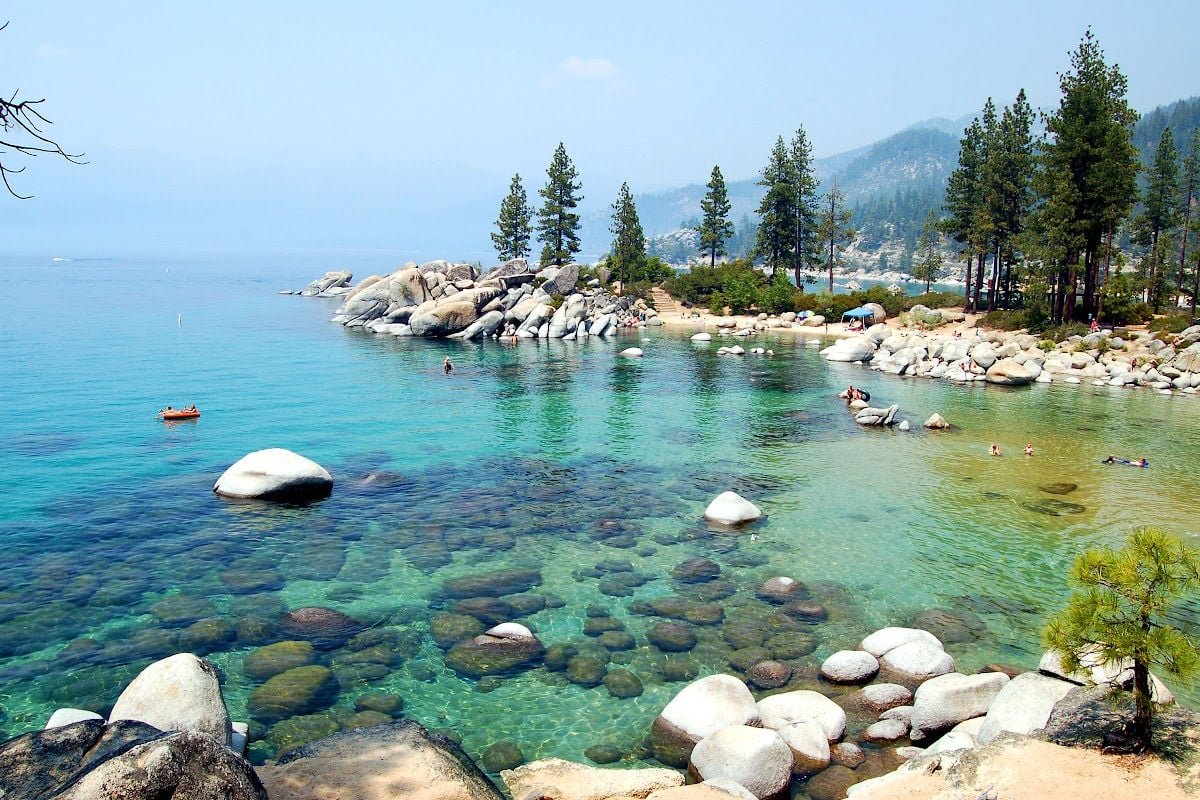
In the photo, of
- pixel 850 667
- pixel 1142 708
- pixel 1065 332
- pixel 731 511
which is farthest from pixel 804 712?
pixel 1065 332

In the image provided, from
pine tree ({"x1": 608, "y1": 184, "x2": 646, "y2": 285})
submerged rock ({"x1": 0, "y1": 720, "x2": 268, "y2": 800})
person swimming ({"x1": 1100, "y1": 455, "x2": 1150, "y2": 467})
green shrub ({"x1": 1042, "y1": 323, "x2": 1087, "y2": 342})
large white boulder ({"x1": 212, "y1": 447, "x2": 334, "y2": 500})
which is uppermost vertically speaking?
pine tree ({"x1": 608, "y1": 184, "x2": 646, "y2": 285})

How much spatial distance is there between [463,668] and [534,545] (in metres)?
6.81

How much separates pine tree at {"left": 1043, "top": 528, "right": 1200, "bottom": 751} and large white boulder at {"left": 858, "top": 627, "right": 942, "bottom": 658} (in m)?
5.79

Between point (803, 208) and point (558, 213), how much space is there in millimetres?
33171

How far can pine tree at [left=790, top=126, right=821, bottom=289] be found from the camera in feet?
304

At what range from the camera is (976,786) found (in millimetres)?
9547

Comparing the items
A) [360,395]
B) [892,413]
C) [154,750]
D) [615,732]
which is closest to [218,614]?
[615,732]

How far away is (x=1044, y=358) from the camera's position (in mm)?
53531

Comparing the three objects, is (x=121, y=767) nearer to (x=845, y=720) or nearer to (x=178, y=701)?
(x=178, y=701)

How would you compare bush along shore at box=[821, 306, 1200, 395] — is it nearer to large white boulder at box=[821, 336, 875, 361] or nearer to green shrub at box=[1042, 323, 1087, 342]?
large white boulder at box=[821, 336, 875, 361]

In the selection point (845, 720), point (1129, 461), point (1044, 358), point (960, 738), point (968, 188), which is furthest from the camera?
point (968, 188)

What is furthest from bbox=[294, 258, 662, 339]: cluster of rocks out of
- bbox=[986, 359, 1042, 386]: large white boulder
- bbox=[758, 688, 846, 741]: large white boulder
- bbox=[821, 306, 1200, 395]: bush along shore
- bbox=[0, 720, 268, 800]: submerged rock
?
bbox=[0, 720, 268, 800]: submerged rock

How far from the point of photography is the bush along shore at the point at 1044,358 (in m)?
48.0

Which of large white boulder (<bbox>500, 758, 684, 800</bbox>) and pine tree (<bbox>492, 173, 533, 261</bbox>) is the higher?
pine tree (<bbox>492, 173, 533, 261</bbox>)
